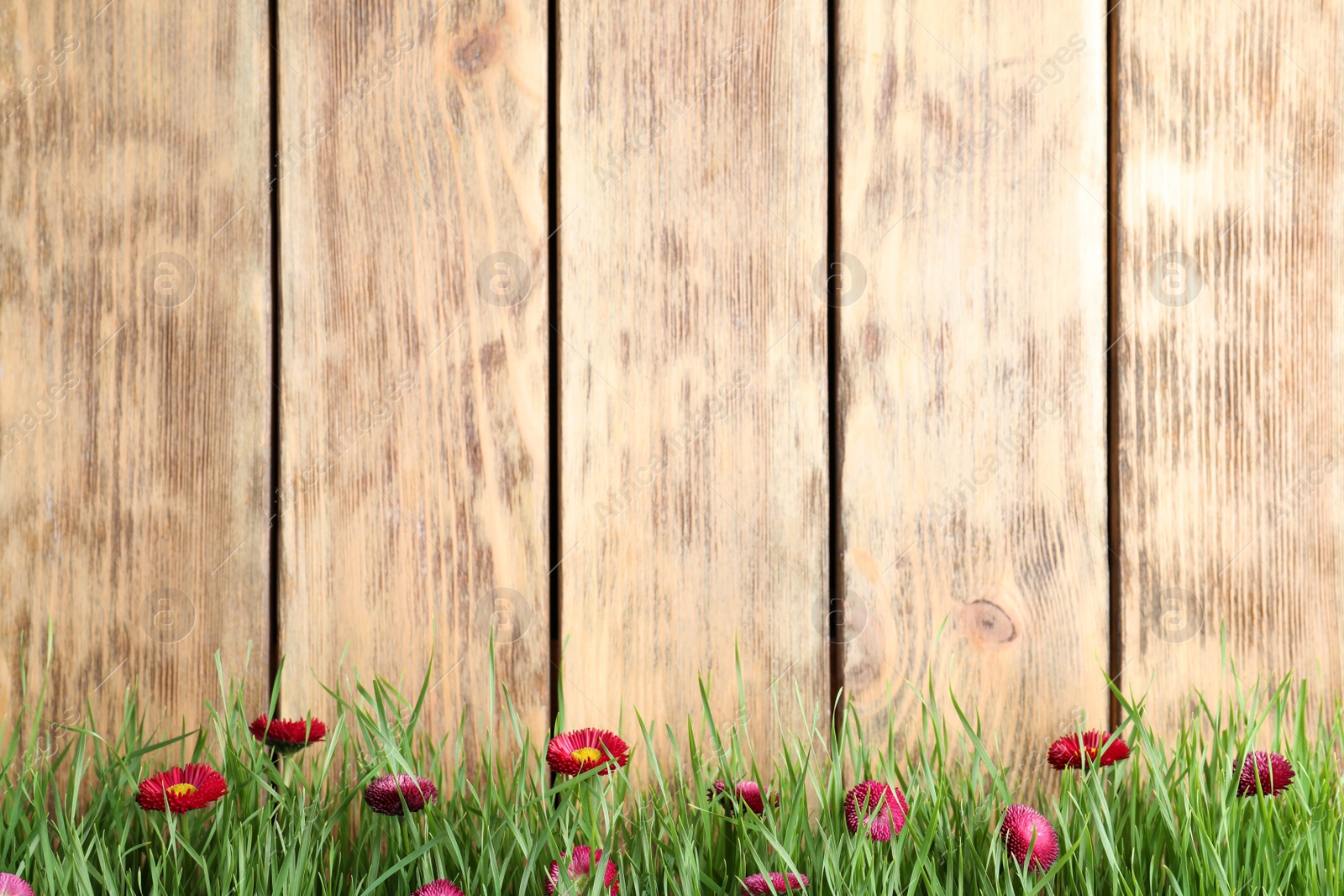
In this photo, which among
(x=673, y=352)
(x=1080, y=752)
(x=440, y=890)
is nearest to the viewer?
(x=440, y=890)

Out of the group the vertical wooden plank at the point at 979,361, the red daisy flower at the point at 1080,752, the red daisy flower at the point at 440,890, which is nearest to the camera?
the red daisy flower at the point at 440,890

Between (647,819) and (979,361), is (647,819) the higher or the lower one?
the lower one

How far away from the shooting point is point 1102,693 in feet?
2.59

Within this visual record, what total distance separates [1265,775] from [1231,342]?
369 millimetres

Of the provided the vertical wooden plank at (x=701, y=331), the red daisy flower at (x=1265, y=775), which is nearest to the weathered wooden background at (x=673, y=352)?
the vertical wooden plank at (x=701, y=331)

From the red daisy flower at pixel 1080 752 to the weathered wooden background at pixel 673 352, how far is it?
80 millimetres

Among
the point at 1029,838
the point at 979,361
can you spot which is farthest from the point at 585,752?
the point at 979,361

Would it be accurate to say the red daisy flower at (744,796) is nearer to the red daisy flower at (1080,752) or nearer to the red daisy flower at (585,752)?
the red daisy flower at (585,752)

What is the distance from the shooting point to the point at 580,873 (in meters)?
0.59

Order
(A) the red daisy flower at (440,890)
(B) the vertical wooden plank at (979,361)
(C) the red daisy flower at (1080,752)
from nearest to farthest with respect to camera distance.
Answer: (A) the red daisy flower at (440,890) → (C) the red daisy flower at (1080,752) → (B) the vertical wooden plank at (979,361)

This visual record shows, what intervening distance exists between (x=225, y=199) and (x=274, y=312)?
0.10 metres

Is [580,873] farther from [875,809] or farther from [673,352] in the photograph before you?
[673,352]

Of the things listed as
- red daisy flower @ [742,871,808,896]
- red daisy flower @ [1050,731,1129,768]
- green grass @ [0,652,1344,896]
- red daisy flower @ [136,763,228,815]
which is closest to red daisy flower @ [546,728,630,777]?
green grass @ [0,652,1344,896]

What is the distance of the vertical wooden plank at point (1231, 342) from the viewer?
792mm
